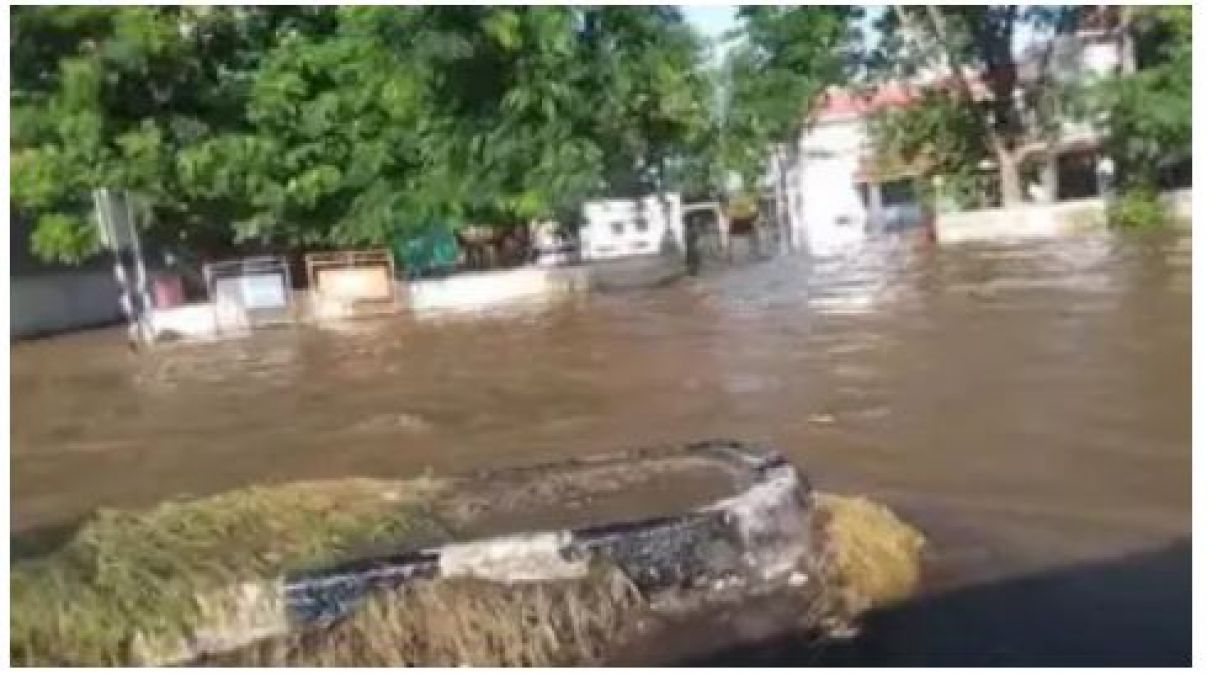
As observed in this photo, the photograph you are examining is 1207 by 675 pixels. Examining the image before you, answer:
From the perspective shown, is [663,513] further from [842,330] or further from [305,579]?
[842,330]

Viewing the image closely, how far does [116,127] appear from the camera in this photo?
1195cm

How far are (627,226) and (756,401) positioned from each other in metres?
7.33

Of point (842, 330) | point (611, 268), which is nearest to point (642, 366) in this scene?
point (842, 330)

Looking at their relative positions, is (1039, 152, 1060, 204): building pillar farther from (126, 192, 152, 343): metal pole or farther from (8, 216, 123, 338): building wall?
(8, 216, 123, 338): building wall

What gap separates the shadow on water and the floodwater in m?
0.16

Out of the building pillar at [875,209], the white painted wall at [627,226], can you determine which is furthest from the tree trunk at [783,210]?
the white painted wall at [627,226]

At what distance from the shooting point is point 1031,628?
3020 millimetres

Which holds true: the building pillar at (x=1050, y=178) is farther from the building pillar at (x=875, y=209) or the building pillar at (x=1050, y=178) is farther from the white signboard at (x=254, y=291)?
the white signboard at (x=254, y=291)

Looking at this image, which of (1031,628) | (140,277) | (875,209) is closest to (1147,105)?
(875,209)

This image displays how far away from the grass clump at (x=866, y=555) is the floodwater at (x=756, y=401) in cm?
10

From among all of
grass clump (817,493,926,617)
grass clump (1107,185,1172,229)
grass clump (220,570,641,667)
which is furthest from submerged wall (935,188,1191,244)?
grass clump (220,570,641,667)

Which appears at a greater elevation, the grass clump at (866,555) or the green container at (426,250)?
the green container at (426,250)

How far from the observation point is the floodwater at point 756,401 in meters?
4.18

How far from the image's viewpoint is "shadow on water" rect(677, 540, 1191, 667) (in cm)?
288
